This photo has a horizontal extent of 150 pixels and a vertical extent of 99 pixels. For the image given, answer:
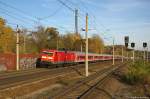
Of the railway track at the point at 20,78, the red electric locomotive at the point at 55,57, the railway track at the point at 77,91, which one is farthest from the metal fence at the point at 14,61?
the railway track at the point at 77,91

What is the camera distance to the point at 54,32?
10425 centimetres

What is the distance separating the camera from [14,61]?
46.9 meters

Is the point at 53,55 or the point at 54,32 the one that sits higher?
the point at 54,32

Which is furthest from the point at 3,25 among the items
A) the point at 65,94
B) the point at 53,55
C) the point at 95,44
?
the point at 95,44

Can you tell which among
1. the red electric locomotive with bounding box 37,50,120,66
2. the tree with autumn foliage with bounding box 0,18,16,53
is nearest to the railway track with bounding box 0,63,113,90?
the red electric locomotive with bounding box 37,50,120,66

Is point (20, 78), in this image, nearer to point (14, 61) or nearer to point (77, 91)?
point (77, 91)

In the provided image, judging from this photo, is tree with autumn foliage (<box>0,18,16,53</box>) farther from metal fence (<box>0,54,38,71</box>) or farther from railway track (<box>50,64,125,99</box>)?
railway track (<box>50,64,125,99</box>)

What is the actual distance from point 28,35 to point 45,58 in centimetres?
5327

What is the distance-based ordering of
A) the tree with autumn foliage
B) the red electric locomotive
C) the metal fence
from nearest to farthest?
the metal fence < the red electric locomotive < the tree with autumn foliage

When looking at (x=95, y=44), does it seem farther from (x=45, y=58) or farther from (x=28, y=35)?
(x=45, y=58)

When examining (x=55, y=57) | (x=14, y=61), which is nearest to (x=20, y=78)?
(x=14, y=61)

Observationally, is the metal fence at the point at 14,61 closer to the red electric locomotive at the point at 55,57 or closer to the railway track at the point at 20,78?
the red electric locomotive at the point at 55,57

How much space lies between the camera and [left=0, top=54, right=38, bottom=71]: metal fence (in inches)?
1711

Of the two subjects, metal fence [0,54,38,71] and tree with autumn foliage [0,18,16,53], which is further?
tree with autumn foliage [0,18,16,53]
